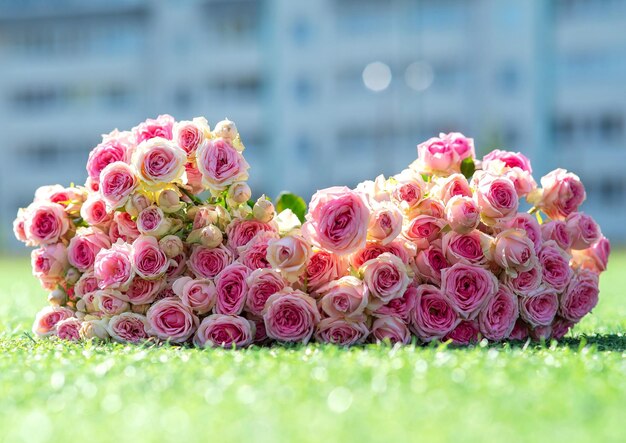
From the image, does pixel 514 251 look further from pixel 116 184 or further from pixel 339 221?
pixel 116 184

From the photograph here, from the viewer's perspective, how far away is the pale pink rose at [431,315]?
11.5 feet

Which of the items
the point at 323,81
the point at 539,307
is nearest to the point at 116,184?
the point at 539,307

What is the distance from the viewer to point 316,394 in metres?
2.42

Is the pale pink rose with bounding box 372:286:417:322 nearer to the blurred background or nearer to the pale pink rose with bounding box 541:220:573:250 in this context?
the pale pink rose with bounding box 541:220:573:250

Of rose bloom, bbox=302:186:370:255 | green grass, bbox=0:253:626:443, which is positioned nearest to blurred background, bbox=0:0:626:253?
rose bloom, bbox=302:186:370:255

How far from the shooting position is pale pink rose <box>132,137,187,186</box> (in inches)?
142

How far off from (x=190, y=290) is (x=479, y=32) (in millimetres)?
38795

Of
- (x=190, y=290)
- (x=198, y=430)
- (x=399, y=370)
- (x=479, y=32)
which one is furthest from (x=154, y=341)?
(x=479, y=32)

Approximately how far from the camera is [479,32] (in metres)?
40.8

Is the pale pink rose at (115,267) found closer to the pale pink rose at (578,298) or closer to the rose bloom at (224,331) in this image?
the rose bloom at (224,331)

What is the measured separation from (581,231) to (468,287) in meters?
0.66

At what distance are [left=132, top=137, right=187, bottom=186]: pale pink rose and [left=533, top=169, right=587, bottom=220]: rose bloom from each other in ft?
4.86

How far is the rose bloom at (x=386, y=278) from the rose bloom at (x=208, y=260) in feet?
1.84

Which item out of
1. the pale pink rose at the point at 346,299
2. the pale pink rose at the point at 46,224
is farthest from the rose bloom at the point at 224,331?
the pale pink rose at the point at 46,224
